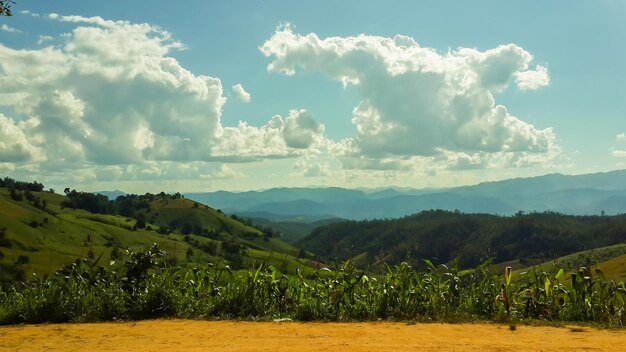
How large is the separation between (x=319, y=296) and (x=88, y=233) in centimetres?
10918

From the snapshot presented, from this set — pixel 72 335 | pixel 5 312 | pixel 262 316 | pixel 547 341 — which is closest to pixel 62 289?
pixel 5 312

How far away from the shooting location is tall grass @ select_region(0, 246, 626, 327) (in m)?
8.88

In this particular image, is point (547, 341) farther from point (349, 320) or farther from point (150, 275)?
point (150, 275)

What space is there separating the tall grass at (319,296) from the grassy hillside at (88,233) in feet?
152

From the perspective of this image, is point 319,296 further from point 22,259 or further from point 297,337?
point 22,259

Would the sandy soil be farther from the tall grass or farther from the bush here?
the bush

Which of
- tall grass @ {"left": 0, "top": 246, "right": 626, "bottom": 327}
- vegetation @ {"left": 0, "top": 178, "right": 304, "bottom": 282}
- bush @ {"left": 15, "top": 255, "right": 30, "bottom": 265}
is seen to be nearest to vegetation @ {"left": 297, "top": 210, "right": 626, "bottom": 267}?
vegetation @ {"left": 0, "top": 178, "right": 304, "bottom": 282}

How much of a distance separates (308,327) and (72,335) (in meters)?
3.59

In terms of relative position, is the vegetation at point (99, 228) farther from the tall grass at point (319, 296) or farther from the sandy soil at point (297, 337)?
the sandy soil at point (297, 337)

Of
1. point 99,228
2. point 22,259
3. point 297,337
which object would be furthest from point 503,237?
point 297,337

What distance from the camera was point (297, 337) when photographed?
7.37 meters

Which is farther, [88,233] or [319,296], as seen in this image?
[88,233]

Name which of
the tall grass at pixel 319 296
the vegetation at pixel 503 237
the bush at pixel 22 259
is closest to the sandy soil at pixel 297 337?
the tall grass at pixel 319 296

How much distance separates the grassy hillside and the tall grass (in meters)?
46.2
